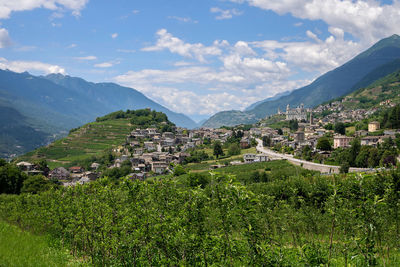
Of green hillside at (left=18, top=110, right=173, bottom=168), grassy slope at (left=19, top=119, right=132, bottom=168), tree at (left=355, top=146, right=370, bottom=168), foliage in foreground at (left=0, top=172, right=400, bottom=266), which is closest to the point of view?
foliage in foreground at (left=0, top=172, right=400, bottom=266)

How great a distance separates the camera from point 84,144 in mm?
109188

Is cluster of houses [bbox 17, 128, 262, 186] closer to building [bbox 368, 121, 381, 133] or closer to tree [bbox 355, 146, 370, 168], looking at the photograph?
tree [bbox 355, 146, 370, 168]

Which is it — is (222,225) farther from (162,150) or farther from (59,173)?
(162,150)

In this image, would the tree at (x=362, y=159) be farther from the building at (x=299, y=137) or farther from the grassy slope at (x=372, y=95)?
the grassy slope at (x=372, y=95)

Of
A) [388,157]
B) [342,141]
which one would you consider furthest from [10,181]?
[342,141]

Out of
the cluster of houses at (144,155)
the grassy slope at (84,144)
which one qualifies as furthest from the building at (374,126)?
the grassy slope at (84,144)

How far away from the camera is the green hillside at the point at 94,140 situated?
96.5 meters

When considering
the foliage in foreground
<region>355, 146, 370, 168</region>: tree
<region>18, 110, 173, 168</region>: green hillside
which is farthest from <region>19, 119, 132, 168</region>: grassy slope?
the foliage in foreground

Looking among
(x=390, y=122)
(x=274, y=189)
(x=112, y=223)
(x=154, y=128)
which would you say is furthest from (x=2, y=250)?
(x=154, y=128)

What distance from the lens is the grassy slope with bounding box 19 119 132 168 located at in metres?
96.9

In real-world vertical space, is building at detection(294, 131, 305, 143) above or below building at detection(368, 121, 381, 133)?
below

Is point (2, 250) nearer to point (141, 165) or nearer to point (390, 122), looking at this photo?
point (141, 165)

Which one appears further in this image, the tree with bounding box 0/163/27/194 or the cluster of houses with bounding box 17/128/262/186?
the cluster of houses with bounding box 17/128/262/186

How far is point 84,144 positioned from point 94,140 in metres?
4.77
